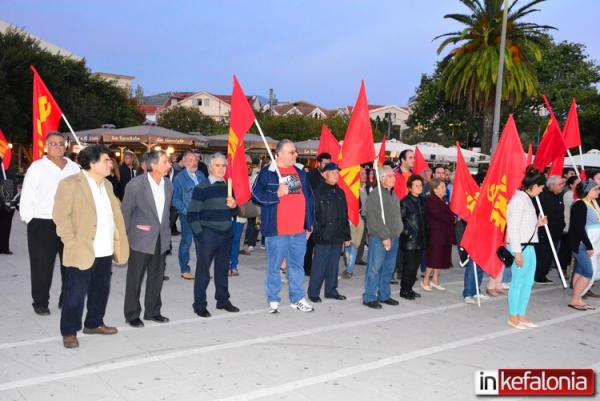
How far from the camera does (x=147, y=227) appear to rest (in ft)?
19.7

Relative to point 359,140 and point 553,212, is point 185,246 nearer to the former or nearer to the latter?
→ point 359,140

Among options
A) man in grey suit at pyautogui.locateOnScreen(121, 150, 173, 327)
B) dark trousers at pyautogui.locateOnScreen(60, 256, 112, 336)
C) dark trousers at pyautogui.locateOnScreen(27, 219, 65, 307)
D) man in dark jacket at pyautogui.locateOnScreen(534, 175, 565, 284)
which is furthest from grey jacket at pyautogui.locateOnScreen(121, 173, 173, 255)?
man in dark jacket at pyautogui.locateOnScreen(534, 175, 565, 284)

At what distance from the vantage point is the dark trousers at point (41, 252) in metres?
6.52

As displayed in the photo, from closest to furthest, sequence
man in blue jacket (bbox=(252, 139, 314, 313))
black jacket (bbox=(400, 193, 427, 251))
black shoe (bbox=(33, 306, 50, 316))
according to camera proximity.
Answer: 1. black shoe (bbox=(33, 306, 50, 316))
2. man in blue jacket (bbox=(252, 139, 314, 313))
3. black jacket (bbox=(400, 193, 427, 251))

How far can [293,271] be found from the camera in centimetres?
712

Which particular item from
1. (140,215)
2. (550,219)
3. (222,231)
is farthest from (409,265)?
(140,215)

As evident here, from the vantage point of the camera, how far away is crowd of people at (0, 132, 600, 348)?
5.48 metres

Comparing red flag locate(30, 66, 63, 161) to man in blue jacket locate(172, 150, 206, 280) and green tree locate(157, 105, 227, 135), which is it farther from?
green tree locate(157, 105, 227, 135)

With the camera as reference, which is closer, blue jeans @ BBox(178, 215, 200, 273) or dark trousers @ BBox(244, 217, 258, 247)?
blue jeans @ BBox(178, 215, 200, 273)

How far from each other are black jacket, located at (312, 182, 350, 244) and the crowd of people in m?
0.01

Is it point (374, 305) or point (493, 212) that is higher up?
point (493, 212)

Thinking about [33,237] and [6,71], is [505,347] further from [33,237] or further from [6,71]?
[6,71]

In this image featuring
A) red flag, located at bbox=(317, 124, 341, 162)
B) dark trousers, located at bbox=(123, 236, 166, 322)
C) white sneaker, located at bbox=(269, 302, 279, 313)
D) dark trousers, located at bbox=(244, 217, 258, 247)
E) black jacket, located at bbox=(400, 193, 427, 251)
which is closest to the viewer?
dark trousers, located at bbox=(123, 236, 166, 322)

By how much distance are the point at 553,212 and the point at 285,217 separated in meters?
4.97
